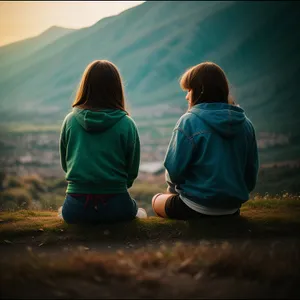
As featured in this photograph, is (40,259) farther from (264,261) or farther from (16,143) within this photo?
(16,143)

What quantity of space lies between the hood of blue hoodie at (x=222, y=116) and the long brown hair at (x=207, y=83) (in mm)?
121

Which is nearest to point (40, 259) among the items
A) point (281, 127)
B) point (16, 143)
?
point (16, 143)

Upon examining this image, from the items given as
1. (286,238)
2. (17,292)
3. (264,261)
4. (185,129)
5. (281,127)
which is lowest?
(281,127)

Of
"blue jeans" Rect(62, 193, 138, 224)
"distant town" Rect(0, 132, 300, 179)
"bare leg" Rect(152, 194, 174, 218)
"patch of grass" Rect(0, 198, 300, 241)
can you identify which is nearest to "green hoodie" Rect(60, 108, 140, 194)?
"blue jeans" Rect(62, 193, 138, 224)

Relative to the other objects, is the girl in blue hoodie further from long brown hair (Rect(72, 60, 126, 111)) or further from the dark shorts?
long brown hair (Rect(72, 60, 126, 111))

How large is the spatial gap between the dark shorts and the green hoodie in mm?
626

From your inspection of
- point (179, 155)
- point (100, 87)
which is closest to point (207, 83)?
point (179, 155)

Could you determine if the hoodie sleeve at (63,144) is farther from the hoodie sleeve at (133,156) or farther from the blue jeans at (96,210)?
the hoodie sleeve at (133,156)

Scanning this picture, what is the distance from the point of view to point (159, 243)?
477 cm

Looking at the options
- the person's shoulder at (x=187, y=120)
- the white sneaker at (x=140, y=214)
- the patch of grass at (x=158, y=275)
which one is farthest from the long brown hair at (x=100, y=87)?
the patch of grass at (x=158, y=275)

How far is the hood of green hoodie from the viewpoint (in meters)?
5.11

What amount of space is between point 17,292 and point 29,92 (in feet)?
675

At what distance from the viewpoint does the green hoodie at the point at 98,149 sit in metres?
5.11

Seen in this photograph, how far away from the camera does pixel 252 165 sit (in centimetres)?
545
